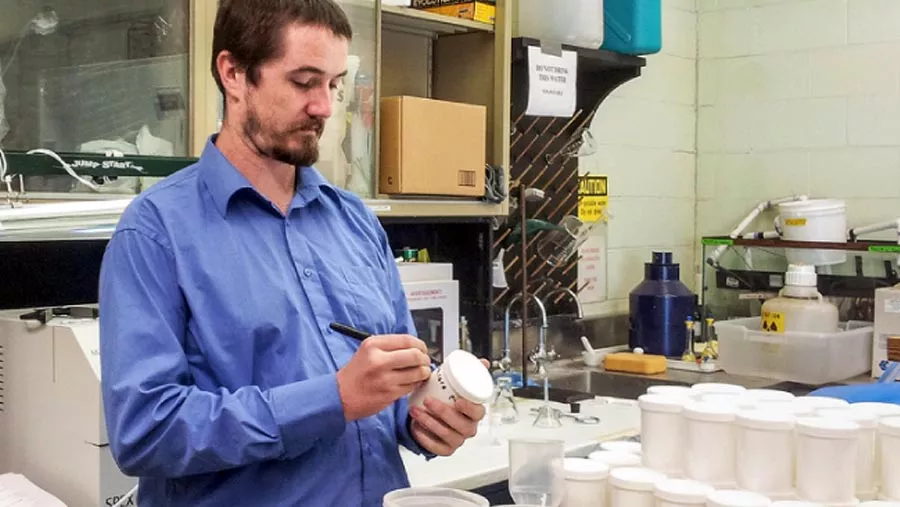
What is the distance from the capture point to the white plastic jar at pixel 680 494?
1.34 metres

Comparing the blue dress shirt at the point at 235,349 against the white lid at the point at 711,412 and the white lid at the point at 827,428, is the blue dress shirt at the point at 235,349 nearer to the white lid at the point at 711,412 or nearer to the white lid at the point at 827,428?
the white lid at the point at 711,412

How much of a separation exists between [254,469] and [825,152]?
10.1 feet

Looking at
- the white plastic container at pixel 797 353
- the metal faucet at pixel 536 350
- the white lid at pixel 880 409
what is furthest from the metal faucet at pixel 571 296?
the white lid at pixel 880 409

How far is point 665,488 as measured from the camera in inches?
53.7

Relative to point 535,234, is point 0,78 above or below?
above

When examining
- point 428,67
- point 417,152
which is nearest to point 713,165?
point 428,67

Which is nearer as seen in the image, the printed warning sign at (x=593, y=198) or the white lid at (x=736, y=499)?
the white lid at (x=736, y=499)

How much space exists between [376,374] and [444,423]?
218 millimetres

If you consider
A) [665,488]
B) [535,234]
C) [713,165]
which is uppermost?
[713,165]

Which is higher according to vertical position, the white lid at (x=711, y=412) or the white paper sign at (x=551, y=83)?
the white paper sign at (x=551, y=83)

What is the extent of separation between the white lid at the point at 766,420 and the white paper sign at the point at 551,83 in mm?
1859

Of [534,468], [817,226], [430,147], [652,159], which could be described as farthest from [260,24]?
[652,159]

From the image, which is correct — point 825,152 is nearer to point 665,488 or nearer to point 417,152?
point 417,152

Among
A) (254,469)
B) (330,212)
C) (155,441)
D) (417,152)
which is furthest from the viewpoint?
(417,152)
